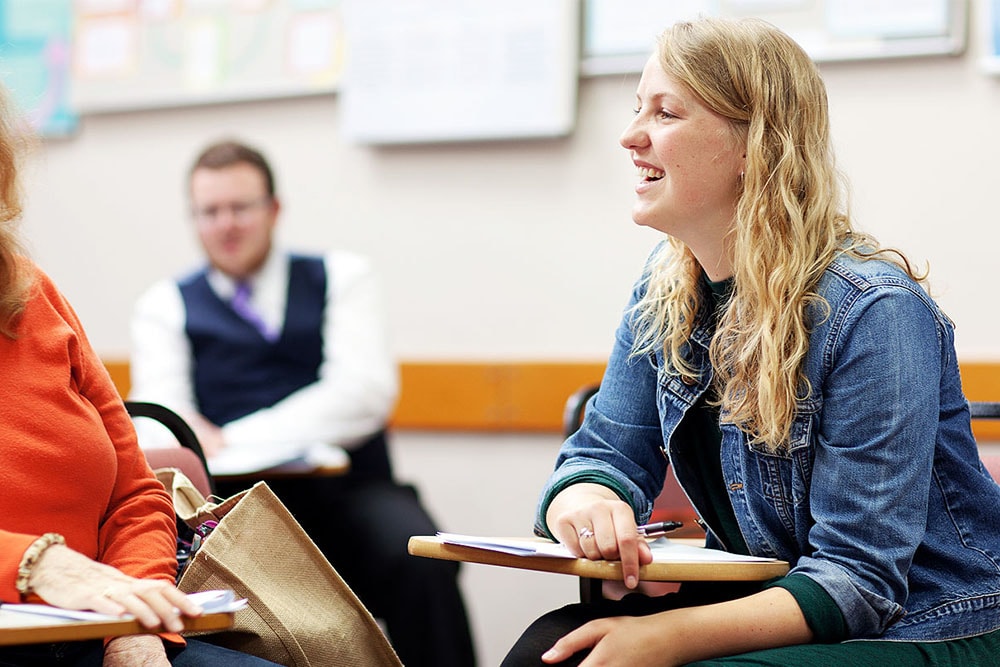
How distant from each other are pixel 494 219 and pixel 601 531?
83.5 inches

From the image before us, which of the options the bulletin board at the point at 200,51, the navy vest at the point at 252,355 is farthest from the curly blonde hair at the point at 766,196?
the bulletin board at the point at 200,51

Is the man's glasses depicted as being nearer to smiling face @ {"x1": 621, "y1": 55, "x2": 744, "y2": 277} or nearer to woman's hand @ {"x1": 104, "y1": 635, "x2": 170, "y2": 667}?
smiling face @ {"x1": 621, "y1": 55, "x2": 744, "y2": 277}

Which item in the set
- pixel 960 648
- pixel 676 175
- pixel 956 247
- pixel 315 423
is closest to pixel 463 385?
pixel 315 423

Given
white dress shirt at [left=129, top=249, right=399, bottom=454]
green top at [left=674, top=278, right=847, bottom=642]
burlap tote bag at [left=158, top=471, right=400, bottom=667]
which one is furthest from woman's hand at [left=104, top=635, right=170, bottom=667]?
white dress shirt at [left=129, top=249, right=399, bottom=454]

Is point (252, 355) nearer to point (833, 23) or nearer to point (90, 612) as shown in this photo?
point (833, 23)

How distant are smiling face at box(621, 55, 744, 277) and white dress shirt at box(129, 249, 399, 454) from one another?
1.66m

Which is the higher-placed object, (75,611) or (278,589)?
(75,611)

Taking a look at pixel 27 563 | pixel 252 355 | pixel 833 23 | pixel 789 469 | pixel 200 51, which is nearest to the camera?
pixel 27 563

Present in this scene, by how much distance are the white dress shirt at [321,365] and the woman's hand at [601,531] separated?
1601 mm

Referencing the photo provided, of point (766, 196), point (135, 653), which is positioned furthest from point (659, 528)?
point (135, 653)

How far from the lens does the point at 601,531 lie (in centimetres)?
153

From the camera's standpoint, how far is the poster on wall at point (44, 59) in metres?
4.04

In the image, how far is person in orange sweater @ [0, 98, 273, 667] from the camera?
1525 mm

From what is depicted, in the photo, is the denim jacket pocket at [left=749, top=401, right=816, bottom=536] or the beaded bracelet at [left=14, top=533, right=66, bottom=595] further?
the denim jacket pocket at [left=749, top=401, right=816, bottom=536]
